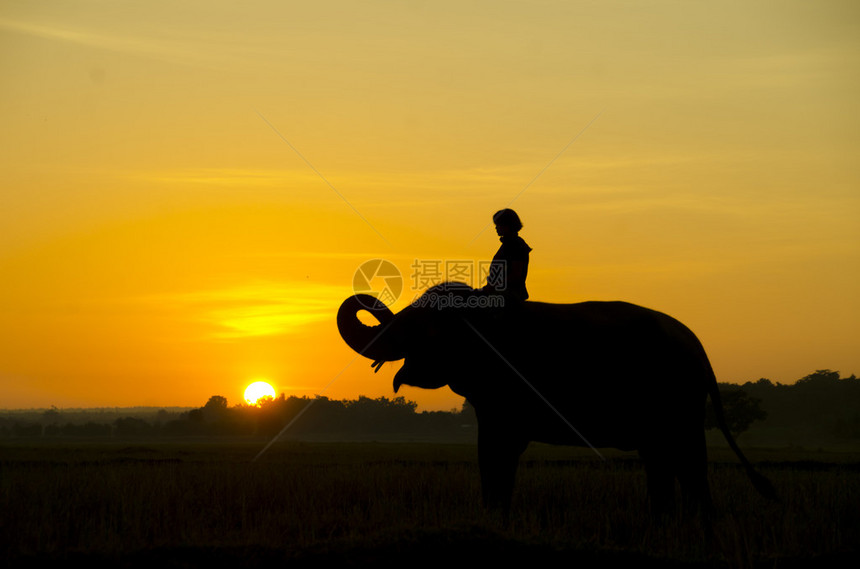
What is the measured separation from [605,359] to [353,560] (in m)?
4.36

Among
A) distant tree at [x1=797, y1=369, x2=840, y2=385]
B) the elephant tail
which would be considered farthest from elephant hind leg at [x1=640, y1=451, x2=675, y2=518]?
distant tree at [x1=797, y1=369, x2=840, y2=385]

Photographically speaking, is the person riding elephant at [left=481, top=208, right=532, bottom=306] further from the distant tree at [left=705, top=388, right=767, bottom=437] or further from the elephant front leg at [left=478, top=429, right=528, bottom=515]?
the distant tree at [left=705, top=388, right=767, bottom=437]

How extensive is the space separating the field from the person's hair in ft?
11.7

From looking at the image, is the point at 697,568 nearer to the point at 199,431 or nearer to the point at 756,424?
the point at 756,424

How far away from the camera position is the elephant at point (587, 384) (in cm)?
1038

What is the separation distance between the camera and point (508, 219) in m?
10.7

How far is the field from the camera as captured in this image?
7.78 metres

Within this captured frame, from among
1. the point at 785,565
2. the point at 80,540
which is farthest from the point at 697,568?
the point at 80,540

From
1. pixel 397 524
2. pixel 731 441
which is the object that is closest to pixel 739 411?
pixel 731 441

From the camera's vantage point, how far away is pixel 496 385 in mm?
10492

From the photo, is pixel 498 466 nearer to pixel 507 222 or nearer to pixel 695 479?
pixel 695 479

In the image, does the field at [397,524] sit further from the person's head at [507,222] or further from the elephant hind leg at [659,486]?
the person's head at [507,222]

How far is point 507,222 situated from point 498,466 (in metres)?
2.98

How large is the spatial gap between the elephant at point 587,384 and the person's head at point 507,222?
2.92 ft
